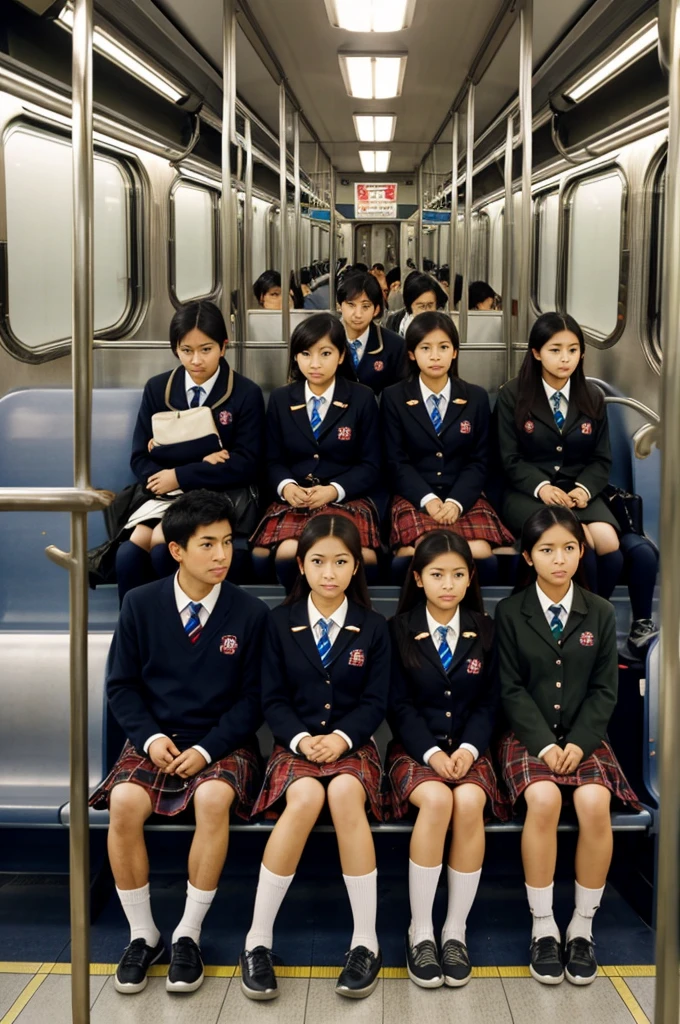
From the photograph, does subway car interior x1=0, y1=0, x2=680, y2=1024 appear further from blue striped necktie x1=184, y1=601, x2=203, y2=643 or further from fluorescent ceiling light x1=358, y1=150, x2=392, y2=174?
fluorescent ceiling light x1=358, y1=150, x2=392, y2=174

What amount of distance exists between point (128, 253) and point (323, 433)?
3671 mm

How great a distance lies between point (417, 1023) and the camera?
8.38 feet

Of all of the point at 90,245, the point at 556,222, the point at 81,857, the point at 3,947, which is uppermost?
the point at 556,222

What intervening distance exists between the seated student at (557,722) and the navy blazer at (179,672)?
2.68 feet

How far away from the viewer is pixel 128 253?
7047mm

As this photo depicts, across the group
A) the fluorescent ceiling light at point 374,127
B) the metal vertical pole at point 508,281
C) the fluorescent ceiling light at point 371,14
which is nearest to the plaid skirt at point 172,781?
the metal vertical pole at point 508,281

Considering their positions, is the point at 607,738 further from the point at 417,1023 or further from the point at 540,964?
the point at 417,1023

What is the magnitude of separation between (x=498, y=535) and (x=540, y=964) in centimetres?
163

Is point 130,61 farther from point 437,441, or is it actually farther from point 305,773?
point 305,773

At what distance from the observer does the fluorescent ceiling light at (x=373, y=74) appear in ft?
24.2

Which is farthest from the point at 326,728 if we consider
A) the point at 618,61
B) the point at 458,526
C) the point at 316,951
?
the point at 618,61

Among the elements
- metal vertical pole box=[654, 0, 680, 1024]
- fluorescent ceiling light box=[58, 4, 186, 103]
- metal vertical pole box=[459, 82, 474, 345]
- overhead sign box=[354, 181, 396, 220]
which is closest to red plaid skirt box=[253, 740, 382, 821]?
metal vertical pole box=[654, 0, 680, 1024]

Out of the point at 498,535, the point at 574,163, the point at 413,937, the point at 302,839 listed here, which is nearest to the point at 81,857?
the point at 302,839

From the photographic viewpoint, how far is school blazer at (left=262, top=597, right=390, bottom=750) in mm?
3004
